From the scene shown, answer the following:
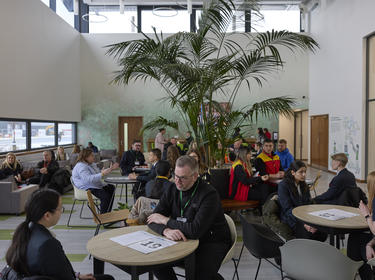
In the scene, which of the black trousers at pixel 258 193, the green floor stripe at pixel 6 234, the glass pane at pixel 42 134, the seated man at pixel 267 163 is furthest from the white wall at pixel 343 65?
the glass pane at pixel 42 134

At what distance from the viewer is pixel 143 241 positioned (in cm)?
231

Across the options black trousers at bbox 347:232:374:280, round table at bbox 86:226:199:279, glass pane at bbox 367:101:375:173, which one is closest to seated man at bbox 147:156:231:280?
round table at bbox 86:226:199:279

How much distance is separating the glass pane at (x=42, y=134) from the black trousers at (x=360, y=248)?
10996 mm

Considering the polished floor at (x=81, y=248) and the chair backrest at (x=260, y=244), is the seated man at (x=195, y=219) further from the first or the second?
the polished floor at (x=81, y=248)

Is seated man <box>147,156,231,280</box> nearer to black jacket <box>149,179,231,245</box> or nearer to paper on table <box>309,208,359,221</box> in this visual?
black jacket <box>149,179,231,245</box>

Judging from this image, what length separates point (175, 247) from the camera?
2.20 meters

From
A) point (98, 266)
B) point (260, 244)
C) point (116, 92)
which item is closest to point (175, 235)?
point (98, 266)

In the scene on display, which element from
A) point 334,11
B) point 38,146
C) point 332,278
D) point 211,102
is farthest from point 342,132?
point 38,146

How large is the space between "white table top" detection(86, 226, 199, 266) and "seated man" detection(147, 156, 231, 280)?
140 millimetres

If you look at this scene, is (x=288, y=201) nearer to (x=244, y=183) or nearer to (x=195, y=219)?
(x=244, y=183)

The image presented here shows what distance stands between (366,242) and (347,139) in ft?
27.4

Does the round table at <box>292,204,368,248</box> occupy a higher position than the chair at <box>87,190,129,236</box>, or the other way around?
the round table at <box>292,204,368,248</box>

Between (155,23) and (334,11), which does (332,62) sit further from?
(155,23)

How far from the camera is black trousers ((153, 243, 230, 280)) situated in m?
2.48
